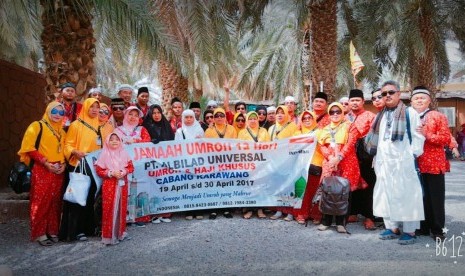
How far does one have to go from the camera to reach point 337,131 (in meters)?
5.43

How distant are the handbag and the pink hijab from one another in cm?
25

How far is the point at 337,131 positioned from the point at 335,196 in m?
0.90

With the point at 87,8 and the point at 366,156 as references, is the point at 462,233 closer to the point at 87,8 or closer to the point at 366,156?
the point at 366,156

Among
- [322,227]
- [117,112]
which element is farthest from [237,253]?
[117,112]

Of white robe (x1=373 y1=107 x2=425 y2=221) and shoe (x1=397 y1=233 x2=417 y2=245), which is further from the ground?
white robe (x1=373 y1=107 x2=425 y2=221)

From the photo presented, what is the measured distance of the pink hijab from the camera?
4.81 metres

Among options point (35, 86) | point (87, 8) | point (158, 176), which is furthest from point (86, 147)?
point (35, 86)

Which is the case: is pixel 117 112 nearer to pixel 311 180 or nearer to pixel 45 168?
pixel 45 168

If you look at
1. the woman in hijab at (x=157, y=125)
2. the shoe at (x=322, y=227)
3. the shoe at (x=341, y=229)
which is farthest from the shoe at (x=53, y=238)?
the shoe at (x=341, y=229)

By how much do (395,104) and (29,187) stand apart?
15.3ft

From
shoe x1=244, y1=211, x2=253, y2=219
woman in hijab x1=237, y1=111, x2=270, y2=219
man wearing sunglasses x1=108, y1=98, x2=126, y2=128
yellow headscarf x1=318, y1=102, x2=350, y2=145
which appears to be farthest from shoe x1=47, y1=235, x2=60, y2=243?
yellow headscarf x1=318, y1=102, x2=350, y2=145

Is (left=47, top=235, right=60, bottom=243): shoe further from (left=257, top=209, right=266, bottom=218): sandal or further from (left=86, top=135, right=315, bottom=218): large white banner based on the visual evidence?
(left=257, top=209, right=266, bottom=218): sandal

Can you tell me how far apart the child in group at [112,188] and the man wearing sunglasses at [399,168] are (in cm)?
316

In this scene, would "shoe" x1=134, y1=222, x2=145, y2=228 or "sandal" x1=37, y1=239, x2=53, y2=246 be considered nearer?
"sandal" x1=37, y1=239, x2=53, y2=246
